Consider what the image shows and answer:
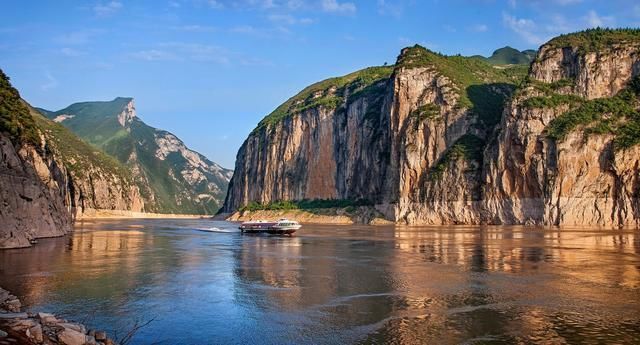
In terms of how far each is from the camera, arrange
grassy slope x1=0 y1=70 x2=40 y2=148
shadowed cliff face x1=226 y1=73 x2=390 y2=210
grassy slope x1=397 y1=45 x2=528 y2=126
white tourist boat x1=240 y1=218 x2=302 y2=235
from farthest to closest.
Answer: shadowed cliff face x1=226 y1=73 x2=390 y2=210
grassy slope x1=397 y1=45 x2=528 y2=126
white tourist boat x1=240 y1=218 x2=302 y2=235
grassy slope x1=0 y1=70 x2=40 y2=148

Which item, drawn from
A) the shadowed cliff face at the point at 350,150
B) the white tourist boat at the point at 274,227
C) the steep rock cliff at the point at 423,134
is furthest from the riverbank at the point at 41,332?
the shadowed cliff face at the point at 350,150

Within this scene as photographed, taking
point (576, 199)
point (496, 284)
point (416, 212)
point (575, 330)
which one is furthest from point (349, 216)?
point (575, 330)

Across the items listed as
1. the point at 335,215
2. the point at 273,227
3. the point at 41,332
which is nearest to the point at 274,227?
the point at 273,227

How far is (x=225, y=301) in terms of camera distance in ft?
82.2

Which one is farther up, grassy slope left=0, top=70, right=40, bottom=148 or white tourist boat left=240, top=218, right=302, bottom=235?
grassy slope left=0, top=70, right=40, bottom=148

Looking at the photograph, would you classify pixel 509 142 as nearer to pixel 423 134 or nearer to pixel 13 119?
pixel 423 134

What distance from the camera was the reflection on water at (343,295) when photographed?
19.0m

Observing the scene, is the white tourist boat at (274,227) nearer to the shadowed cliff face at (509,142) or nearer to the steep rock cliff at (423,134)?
the shadowed cliff face at (509,142)

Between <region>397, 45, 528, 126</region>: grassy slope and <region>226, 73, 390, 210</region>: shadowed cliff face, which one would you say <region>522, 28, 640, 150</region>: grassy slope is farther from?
<region>226, 73, 390, 210</region>: shadowed cliff face

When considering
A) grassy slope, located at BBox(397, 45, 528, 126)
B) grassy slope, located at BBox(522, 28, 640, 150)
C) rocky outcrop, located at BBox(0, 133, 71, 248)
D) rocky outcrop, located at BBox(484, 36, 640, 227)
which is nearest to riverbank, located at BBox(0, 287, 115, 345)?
rocky outcrop, located at BBox(0, 133, 71, 248)

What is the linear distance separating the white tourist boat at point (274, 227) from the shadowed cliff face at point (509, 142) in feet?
172

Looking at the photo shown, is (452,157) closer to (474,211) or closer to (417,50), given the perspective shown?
(474,211)

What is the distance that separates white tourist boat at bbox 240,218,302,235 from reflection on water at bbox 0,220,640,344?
36.8 metres

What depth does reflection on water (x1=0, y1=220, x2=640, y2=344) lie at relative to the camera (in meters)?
19.0
